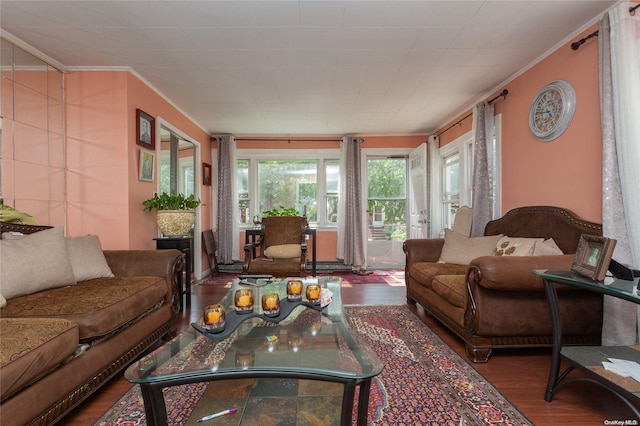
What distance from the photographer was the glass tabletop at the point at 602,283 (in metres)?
1.35

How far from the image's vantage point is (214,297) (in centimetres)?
376

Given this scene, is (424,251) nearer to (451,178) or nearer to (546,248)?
(546,248)

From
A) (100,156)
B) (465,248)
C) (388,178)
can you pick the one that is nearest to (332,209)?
Answer: (388,178)

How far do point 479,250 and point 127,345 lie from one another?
9.70 feet

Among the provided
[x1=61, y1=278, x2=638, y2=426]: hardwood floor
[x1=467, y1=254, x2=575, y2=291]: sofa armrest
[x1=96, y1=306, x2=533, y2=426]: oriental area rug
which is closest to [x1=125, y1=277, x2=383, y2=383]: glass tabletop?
[x1=96, y1=306, x2=533, y2=426]: oriental area rug

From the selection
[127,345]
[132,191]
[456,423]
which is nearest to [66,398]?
[127,345]

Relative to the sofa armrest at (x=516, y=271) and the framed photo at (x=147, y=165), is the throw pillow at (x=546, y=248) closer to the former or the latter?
the sofa armrest at (x=516, y=271)

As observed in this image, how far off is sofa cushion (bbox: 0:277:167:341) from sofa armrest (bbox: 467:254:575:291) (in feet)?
6.90

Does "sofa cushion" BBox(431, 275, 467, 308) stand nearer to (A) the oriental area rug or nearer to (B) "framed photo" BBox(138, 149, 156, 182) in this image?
(A) the oriental area rug

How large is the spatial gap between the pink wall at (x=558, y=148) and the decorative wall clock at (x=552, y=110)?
5 centimetres

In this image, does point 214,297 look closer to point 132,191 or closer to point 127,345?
point 132,191

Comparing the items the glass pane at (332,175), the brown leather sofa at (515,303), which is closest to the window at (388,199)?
the glass pane at (332,175)

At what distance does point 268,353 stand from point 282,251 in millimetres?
2876

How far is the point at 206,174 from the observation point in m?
5.45
